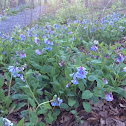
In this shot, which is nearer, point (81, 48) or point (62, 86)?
point (62, 86)

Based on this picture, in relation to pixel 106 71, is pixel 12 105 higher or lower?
lower

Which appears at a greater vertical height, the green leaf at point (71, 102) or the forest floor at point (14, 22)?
the green leaf at point (71, 102)

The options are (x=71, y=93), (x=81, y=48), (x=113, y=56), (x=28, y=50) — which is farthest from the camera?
(x=81, y=48)

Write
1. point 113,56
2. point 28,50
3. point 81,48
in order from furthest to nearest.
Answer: point 81,48
point 28,50
point 113,56

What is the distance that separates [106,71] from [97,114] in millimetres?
507

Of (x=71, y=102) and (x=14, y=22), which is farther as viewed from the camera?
(x=14, y=22)

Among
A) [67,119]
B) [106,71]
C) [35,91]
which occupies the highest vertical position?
[106,71]

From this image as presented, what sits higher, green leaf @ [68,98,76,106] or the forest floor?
green leaf @ [68,98,76,106]

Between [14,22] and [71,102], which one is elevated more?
[71,102]

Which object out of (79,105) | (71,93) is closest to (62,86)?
(71,93)

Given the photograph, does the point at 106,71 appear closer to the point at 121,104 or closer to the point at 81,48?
the point at 121,104

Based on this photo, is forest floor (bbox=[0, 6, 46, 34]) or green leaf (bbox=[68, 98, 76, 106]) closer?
green leaf (bbox=[68, 98, 76, 106])

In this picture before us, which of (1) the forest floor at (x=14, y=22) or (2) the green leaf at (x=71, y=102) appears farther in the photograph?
(1) the forest floor at (x=14, y=22)

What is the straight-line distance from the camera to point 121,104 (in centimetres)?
174
